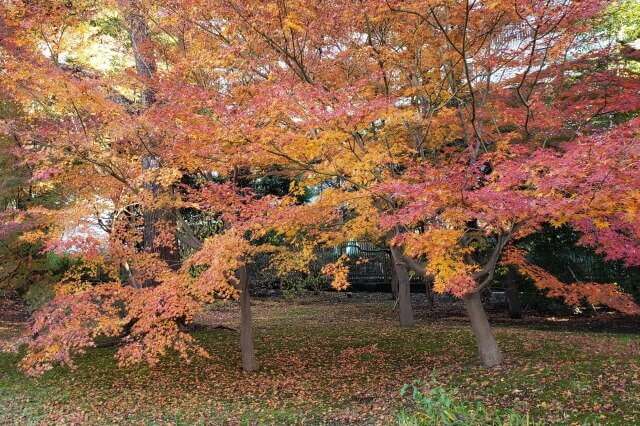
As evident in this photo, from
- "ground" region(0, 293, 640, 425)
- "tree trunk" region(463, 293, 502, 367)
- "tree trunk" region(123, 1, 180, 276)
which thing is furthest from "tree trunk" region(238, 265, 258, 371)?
"tree trunk" region(463, 293, 502, 367)

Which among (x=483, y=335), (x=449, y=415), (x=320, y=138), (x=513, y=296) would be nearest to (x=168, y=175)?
(x=320, y=138)

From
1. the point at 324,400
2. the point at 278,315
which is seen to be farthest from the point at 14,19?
the point at 278,315

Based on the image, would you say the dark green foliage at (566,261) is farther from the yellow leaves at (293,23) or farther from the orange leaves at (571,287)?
the yellow leaves at (293,23)

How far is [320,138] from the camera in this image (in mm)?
6367

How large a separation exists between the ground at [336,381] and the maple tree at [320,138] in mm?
759

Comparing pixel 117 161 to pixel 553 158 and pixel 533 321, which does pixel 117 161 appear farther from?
pixel 533 321

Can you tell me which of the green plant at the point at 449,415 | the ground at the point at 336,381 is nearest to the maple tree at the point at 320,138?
the ground at the point at 336,381

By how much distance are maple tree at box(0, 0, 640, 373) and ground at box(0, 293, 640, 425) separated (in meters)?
0.76

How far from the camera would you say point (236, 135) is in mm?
6168

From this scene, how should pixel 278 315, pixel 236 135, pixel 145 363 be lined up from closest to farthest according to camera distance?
pixel 236 135 < pixel 145 363 < pixel 278 315

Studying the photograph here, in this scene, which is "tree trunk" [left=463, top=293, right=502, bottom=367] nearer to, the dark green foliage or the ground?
the ground

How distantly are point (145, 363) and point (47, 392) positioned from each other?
5.78 feet

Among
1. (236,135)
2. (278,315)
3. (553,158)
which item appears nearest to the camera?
(553,158)

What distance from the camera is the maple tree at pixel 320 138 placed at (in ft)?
19.6
